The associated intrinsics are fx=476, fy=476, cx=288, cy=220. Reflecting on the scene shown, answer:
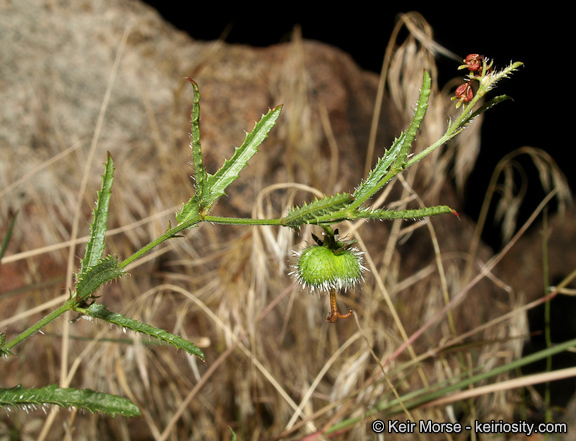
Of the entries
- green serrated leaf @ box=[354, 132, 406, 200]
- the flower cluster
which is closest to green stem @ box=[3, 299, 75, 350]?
green serrated leaf @ box=[354, 132, 406, 200]

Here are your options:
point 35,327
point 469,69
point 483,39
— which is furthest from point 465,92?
point 483,39

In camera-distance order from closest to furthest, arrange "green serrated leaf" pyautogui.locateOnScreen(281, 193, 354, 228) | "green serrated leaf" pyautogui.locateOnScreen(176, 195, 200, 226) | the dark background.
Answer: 1. "green serrated leaf" pyautogui.locateOnScreen(281, 193, 354, 228)
2. "green serrated leaf" pyautogui.locateOnScreen(176, 195, 200, 226)
3. the dark background

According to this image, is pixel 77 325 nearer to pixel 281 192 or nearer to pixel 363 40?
pixel 281 192

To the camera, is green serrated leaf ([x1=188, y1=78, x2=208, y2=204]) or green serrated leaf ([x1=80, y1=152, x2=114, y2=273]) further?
green serrated leaf ([x1=80, y1=152, x2=114, y2=273])

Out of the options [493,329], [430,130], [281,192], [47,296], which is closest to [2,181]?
[47,296]

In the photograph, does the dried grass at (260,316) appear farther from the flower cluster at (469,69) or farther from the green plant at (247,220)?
the flower cluster at (469,69)

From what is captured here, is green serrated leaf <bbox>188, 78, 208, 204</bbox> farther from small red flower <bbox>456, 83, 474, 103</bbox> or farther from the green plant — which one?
small red flower <bbox>456, 83, 474, 103</bbox>
